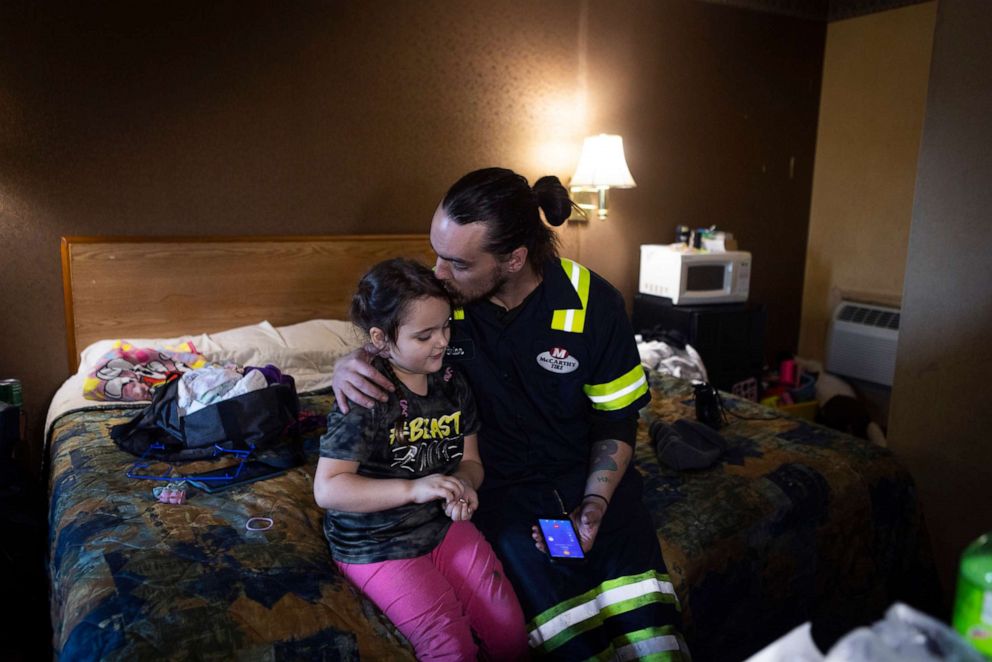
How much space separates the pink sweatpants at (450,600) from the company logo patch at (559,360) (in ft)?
1.60

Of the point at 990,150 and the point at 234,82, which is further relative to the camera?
the point at 234,82

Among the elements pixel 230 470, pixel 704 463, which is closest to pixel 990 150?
pixel 704 463

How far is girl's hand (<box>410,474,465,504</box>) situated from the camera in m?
1.37

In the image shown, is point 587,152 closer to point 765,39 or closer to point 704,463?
point 765,39

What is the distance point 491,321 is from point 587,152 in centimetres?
235

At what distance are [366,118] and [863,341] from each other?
331 cm

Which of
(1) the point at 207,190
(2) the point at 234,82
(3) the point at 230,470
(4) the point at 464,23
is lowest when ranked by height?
(3) the point at 230,470

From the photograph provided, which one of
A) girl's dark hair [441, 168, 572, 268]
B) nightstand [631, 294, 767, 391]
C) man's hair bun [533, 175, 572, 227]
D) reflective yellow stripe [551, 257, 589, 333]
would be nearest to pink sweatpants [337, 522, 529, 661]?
reflective yellow stripe [551, 257, 589, 333]

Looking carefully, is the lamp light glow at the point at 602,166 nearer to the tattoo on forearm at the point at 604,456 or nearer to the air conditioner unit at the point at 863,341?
the air conditioner unit at the point at 863,341

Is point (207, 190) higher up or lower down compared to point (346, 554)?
higher up

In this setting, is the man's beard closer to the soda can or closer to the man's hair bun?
the man's hair bun

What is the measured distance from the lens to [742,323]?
13.0 ft

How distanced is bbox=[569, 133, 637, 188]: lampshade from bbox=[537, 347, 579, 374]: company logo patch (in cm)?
225

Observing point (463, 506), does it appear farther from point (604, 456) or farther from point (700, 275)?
point (700, 275)
